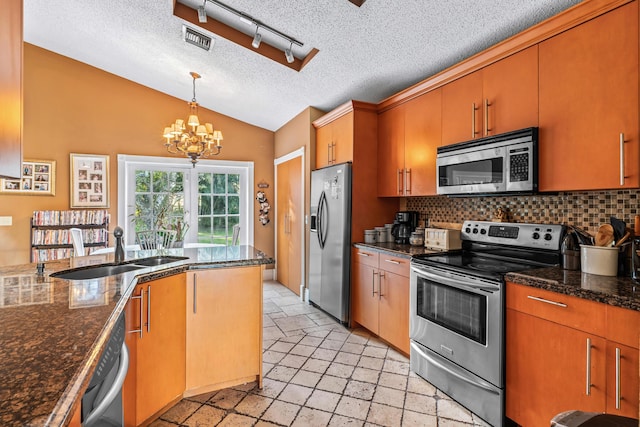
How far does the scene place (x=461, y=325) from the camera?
6.76ft

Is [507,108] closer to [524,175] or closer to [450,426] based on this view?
[524,175]

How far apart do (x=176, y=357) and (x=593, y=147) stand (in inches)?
101

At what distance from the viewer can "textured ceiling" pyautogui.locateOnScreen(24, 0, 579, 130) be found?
7.47ft

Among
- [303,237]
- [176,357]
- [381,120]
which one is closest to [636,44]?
[381,120]

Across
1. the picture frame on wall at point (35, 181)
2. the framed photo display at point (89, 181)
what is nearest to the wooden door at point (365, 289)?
the framed photo display at point (89, 181)

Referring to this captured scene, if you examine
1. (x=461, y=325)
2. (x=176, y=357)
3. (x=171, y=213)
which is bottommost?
(x=176, y=357)

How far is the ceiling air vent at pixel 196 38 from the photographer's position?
305cm

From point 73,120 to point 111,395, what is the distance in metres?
4.61

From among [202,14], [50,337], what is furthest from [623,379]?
[202,14]

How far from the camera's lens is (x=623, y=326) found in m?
1.36

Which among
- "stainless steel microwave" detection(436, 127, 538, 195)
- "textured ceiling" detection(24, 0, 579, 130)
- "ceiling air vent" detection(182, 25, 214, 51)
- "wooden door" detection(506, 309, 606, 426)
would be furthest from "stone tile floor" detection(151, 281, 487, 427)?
"ceiling air vent" detection(182, 25, 214, 51)

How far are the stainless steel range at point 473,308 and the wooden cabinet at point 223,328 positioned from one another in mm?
1136

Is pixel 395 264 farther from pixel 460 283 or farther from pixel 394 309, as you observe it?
pixel 460 283

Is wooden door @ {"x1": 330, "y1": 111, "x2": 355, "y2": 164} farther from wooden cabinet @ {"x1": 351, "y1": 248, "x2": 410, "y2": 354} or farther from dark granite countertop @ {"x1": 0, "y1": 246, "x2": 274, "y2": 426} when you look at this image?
dark granite countertop @ {"x1": 0, "y1": 246, "x2": 274, "y2": 426}
